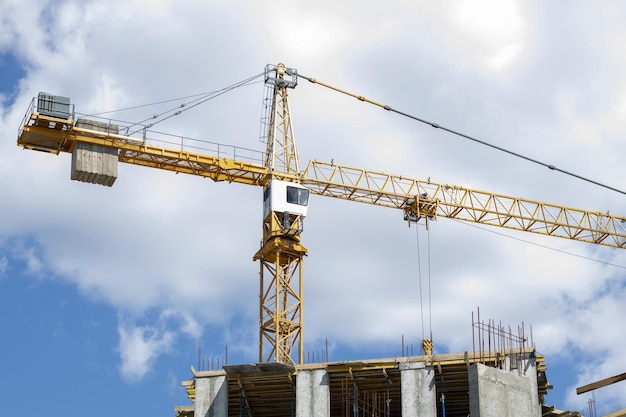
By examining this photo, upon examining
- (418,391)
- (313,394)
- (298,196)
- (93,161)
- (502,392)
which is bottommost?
(502,392)

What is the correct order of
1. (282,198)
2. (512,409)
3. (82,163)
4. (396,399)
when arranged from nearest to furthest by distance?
(512,409) → (396,399) → (82,163) → (282,198)

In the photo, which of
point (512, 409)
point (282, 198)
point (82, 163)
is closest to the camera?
point (512, 409)

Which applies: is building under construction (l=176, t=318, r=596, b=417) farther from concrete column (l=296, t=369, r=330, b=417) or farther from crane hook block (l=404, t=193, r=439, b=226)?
crane hook block (l=404, t=193, r=439, b=226)

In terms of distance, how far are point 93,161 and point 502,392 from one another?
3232 cm

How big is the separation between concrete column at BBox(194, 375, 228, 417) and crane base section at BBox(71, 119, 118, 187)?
2155cm

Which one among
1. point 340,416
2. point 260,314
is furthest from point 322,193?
point 340,416

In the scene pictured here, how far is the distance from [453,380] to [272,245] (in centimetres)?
2527

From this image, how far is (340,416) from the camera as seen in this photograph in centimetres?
5878

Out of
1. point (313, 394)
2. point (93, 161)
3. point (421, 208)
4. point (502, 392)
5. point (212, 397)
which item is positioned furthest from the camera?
point (421, 208)

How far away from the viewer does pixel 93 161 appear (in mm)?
75875

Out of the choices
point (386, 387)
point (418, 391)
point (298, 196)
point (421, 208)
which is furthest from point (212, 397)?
point (421, 208)

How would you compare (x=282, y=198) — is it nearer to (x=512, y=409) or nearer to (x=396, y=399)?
(x=396, y=399)

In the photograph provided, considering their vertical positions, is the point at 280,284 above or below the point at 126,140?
below

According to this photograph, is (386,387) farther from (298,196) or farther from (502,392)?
(298,196)
